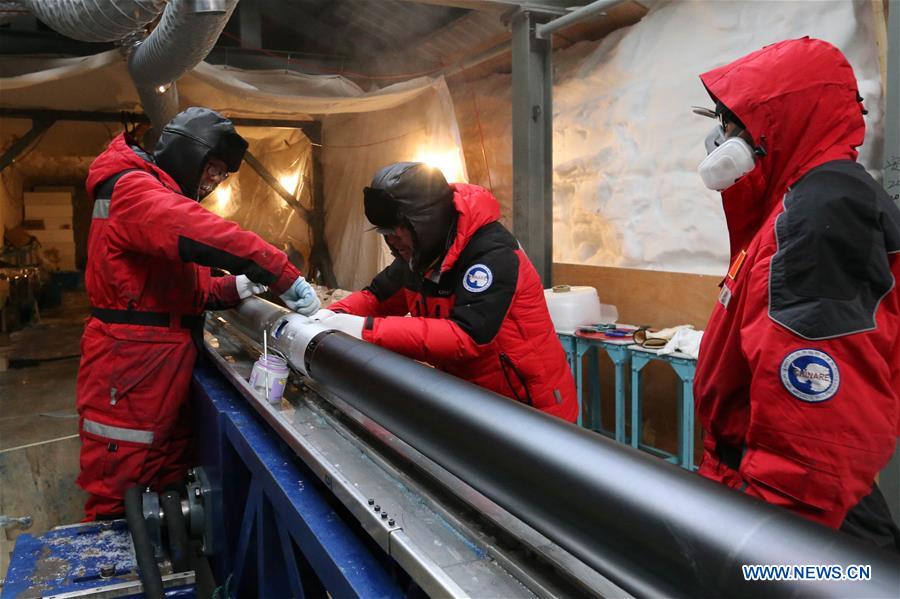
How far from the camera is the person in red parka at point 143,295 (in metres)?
1.80

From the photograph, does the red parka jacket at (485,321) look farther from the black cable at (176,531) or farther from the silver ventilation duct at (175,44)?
the silver ventilation duct at (175,44)

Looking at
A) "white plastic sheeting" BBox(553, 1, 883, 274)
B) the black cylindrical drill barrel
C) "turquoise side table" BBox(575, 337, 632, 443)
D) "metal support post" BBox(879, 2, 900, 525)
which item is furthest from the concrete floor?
"metal support post" BBox(879, 2, 900, 525)

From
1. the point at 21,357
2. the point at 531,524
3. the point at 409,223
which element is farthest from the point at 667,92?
the point at 21,357

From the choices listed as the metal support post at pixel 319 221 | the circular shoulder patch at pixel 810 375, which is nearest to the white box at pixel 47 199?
the metal support post at pixel 319 221

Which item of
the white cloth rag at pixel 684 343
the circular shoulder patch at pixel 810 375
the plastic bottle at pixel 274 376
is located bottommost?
the white cloth rag at pixel 684 343

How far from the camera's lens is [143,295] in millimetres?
1969

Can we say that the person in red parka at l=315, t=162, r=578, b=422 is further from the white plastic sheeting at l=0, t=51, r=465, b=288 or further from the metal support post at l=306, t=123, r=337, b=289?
Answer: the metal support post at l=306, t=123, r=337, b=289

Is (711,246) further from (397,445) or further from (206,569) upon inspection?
(206,569)

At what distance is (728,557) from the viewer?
0.59 m

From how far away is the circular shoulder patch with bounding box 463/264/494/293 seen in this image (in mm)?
1531

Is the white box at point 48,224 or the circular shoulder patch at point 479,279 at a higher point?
the white box at point 48,224

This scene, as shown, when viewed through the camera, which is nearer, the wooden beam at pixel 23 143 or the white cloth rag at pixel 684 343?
the white cloth rag at pixel 684 343

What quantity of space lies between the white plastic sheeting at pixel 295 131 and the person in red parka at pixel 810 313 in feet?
10.6

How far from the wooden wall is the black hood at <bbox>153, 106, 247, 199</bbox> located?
8.30ft
